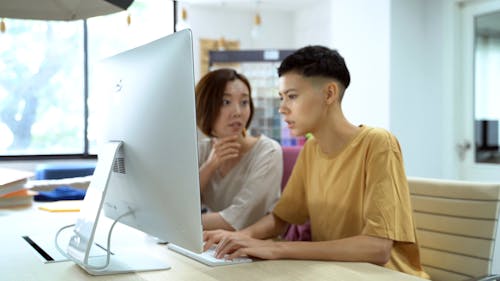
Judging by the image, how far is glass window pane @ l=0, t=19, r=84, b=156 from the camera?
17.7ft

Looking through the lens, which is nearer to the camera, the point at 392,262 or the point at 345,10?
the point at 392,262

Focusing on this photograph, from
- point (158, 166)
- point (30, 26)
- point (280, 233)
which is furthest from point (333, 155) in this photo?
point (30, 26)

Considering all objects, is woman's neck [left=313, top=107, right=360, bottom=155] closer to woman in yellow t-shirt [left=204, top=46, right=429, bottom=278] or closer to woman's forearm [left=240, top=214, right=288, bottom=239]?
woman in yellow t-shirt [left=204, top=46, right=429, bottom=278]

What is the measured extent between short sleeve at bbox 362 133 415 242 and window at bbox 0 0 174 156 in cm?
428

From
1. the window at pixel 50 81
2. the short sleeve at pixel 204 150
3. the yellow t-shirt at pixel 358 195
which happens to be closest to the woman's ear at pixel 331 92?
the yellow t-shirt at pixel 358 195

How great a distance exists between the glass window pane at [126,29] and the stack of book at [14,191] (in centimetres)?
343

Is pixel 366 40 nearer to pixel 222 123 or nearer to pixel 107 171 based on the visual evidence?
pixel 222 123

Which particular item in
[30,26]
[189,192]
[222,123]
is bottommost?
[189,192]

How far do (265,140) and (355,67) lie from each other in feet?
9.97

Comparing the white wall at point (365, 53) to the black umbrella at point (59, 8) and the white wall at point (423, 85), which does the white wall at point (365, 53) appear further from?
the black umbrella at point (59, 8)

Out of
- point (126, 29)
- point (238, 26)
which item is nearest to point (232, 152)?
point (126, 29)

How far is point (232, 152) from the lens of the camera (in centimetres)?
185

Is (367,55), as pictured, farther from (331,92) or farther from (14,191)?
(14,191)

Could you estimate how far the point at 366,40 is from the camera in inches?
181
